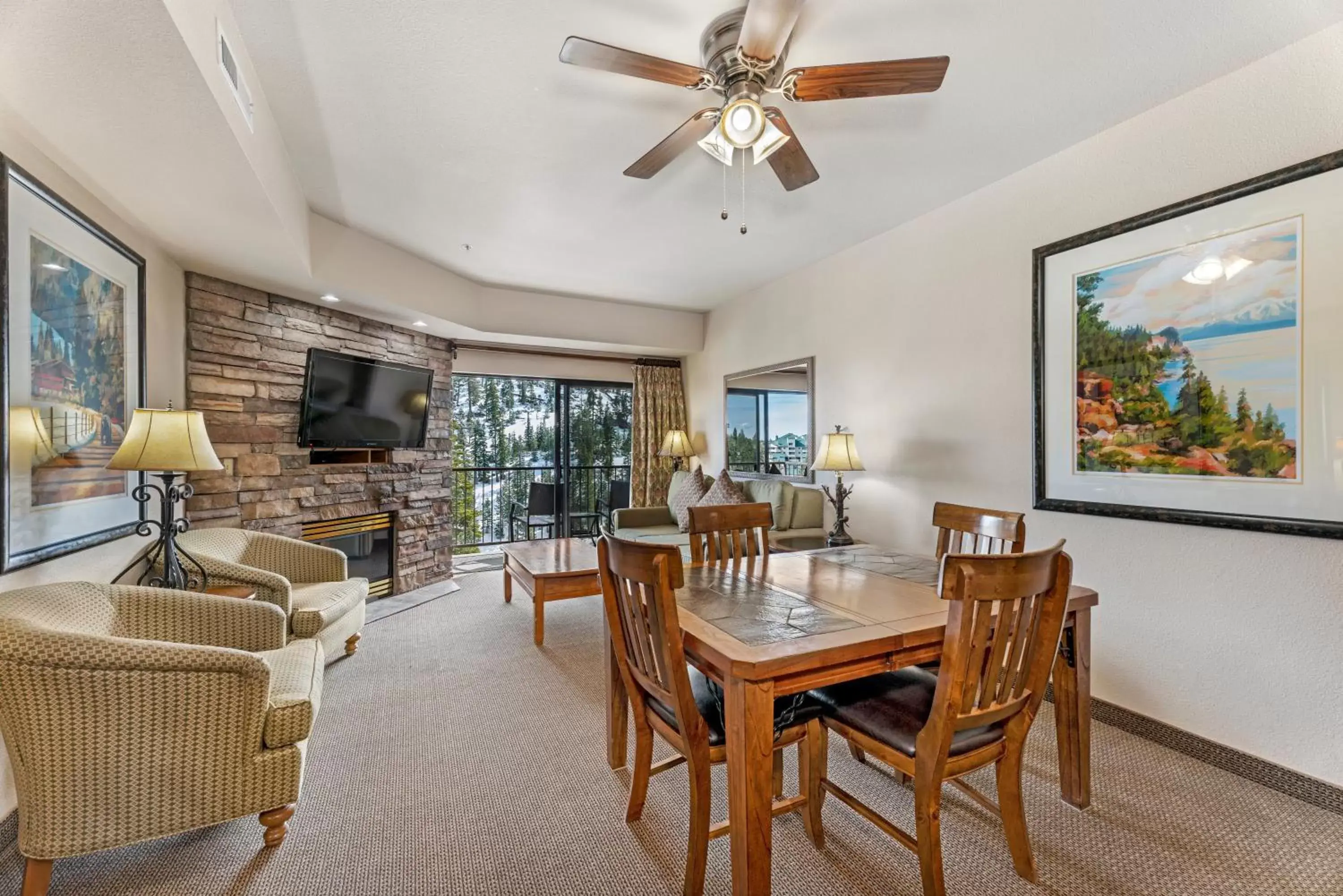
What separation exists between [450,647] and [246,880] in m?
1.89

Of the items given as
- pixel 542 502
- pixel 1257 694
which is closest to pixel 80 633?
pixel 1257 694

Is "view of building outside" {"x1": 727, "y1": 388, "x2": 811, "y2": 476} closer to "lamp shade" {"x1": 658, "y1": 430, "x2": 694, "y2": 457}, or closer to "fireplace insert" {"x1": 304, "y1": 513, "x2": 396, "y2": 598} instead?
"lamp shade" {"x1": 658, "y1": 430, "x2": 694, "y2": 457}

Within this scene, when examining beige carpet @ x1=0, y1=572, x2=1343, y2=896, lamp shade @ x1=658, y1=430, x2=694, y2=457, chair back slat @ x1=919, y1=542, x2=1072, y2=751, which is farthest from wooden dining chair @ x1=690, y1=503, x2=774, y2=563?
lamp shade @ x1=658, y1=430, x2=694, y2=457

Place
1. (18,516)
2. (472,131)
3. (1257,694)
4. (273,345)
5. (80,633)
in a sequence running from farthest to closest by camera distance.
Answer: (273,345) < (472,131) < (1257,694) < (18,516) < (80,633)

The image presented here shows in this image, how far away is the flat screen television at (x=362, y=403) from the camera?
13.1 feet

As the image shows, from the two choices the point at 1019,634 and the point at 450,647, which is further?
the point at 450,647

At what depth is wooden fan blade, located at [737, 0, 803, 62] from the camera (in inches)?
60.1

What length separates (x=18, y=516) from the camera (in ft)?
5.80

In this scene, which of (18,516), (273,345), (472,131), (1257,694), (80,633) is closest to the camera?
(80,633)

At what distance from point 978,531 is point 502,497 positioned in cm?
524

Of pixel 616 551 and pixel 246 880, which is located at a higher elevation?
pixel 616 551

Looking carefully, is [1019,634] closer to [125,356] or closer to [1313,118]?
[1313,118]

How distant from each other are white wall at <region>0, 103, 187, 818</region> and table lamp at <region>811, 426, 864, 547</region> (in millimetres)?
3557

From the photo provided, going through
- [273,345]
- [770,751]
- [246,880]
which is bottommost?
[246,880]
